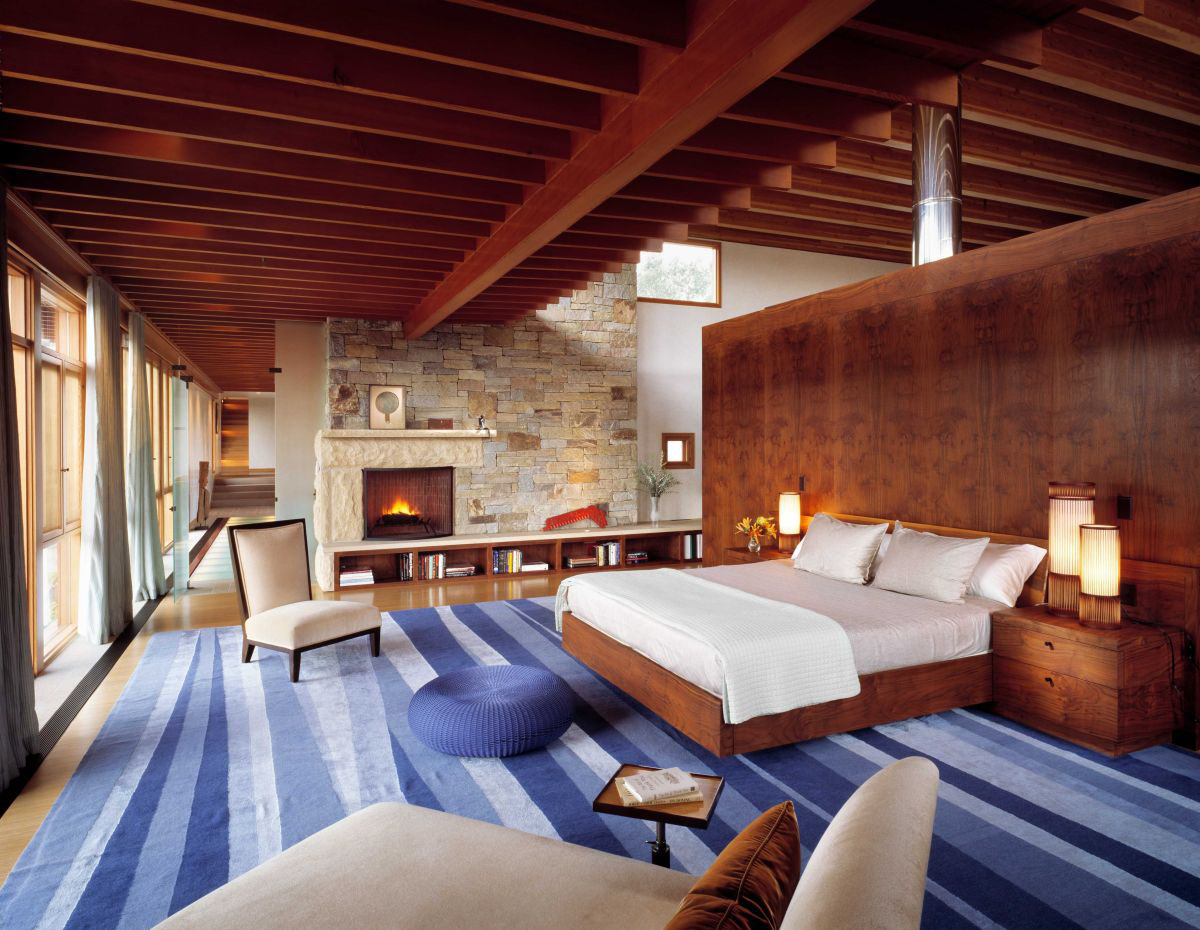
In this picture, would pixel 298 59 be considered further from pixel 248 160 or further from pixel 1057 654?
pixel 1057 654

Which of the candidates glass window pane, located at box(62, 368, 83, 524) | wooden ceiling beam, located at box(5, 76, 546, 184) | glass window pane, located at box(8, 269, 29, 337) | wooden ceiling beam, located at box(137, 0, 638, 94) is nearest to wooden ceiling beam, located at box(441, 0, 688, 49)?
wooden ceiling beam, located at box(137, 0, 638, 94)

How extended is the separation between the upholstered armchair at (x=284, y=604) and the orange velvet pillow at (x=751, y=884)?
3610 mm

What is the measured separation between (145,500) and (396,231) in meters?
3.74

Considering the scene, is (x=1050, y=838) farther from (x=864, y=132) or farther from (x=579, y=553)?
(x=579, y=553)

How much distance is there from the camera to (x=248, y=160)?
3410 mm

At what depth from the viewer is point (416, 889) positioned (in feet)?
5.16

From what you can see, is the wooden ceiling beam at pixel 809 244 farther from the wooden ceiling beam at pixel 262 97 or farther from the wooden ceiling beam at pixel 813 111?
the wooden ceiling beam at pixel 262 97

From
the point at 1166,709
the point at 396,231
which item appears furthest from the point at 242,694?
the point at 1166,709

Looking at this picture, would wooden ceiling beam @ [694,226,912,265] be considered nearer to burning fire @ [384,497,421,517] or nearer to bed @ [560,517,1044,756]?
burning fire @ [384,497,421,517]

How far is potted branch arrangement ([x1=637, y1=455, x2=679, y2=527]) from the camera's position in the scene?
332 inches

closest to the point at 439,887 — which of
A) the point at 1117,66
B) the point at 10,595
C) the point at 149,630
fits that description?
the point at 10,595

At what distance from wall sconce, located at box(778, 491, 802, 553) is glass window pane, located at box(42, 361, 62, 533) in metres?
5.15

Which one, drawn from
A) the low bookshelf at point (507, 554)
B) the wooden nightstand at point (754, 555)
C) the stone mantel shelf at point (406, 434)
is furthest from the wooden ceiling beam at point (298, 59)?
the low bookshelf at point (507, 554)

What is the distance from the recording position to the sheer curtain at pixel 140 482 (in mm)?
6148
